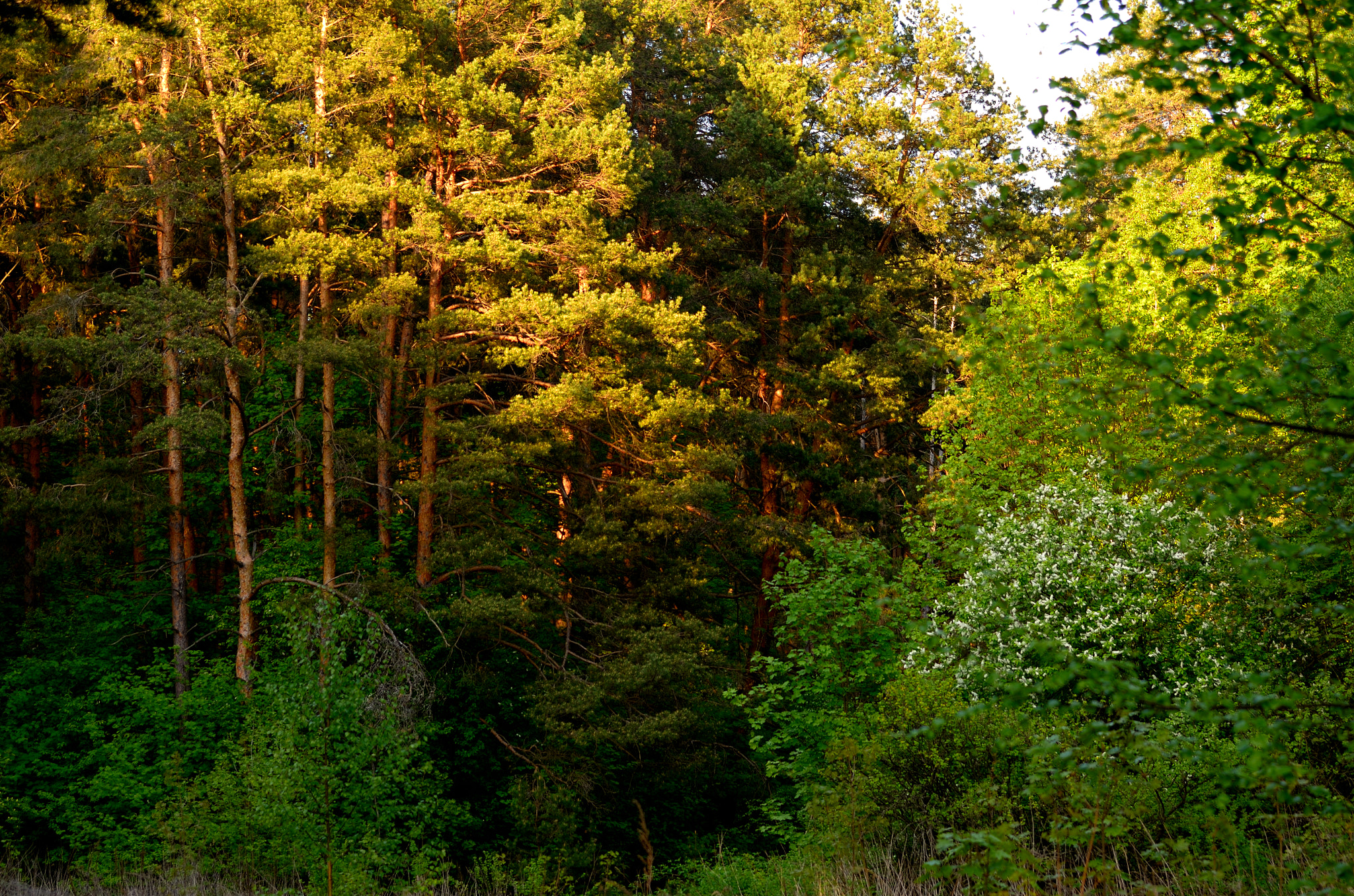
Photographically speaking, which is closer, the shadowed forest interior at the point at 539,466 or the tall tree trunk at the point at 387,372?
the shadowed forest interior at the point at 539,466

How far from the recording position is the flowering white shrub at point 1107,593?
12.6 meters

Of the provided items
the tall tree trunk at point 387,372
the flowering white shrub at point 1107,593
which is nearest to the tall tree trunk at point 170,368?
the tall tree trunk at point 387,372

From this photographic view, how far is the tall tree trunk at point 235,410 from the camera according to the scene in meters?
19.4

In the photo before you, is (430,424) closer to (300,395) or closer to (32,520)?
(300,395)

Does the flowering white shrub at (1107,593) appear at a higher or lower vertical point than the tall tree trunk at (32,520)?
higher

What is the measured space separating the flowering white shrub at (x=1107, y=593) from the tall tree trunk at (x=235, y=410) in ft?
38.3

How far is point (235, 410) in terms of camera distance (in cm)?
2047

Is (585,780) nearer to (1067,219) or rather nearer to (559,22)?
(559,22)

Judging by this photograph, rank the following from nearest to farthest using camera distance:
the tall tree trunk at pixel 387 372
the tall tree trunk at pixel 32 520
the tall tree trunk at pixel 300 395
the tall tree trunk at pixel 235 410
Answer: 1. the tall tree trunk at pixel 235 410
2. the tall tree trunk at pixel 300 395
3. the tall tree trunk at pixel 387 372
4. the tall tree trunk at pixel 32 520

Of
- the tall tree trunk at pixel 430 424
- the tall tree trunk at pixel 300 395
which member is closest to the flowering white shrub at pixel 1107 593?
the tall tree trunk at pixel 430 424

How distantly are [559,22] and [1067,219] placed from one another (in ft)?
56.2

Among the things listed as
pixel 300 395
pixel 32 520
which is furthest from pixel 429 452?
pixel 32 520

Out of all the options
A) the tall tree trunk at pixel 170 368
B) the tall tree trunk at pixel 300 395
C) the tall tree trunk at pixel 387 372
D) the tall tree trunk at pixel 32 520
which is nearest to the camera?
the tall tree trunk at pixel 170 368

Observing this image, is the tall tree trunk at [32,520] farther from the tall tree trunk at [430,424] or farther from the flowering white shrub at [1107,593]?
the flowering white shrub at [1107,593]
